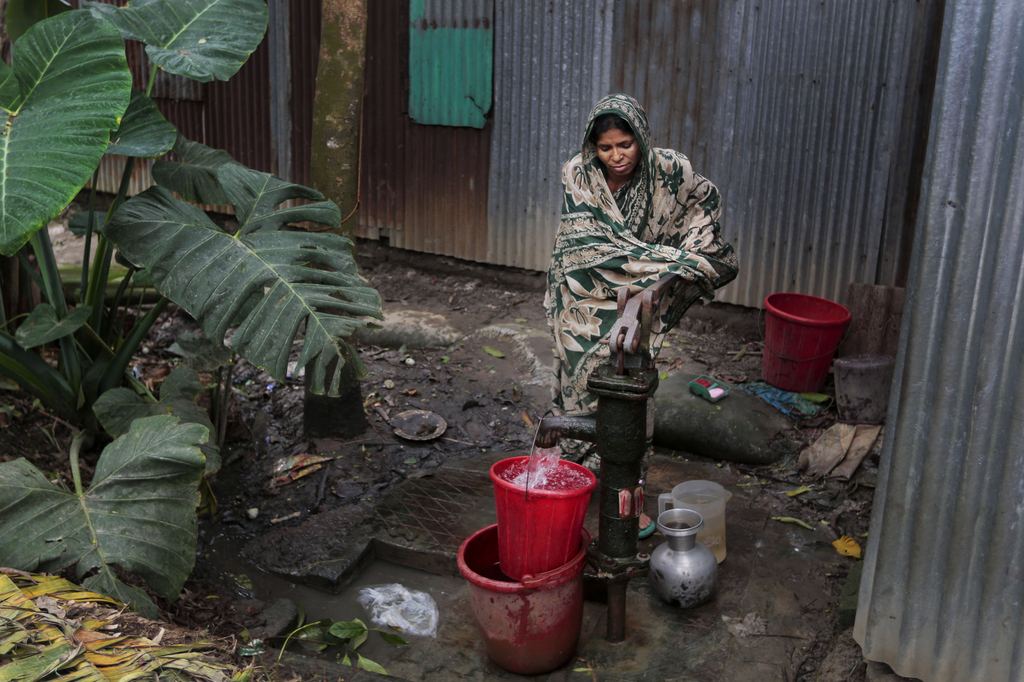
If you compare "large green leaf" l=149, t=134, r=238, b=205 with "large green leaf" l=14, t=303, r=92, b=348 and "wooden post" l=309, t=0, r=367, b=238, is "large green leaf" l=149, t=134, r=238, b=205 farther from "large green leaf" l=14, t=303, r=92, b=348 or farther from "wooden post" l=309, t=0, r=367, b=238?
"large green leaf" l=14, t=303, r=92, b=348

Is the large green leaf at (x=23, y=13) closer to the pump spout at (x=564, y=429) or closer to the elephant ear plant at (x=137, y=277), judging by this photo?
the elephant ear plant at (x=137, y=277)

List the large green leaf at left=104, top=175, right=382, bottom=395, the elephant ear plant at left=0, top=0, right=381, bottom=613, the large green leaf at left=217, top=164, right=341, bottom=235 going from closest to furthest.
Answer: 1. the elephant ear plant at left=0, top=0, right=381, bottom=613
2. the large green leaf at left=104, top=175, right=382, bottom=395
3. the large green leaf at left=217, top=164, right=341, bottom=235

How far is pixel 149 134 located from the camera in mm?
3729

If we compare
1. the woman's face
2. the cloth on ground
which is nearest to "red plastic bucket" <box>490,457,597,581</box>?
the woman's face

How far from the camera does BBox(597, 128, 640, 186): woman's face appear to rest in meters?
3.57

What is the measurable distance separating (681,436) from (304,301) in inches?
100

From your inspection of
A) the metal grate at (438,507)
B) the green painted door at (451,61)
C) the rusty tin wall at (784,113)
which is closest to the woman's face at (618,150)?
the metal grate at (438,507)

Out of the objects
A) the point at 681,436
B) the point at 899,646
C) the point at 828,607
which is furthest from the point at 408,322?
the point at 899,646

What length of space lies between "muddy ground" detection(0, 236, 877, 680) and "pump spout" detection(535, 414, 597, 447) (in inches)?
47.7

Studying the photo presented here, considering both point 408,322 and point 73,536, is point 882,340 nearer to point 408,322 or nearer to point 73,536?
point 408,322

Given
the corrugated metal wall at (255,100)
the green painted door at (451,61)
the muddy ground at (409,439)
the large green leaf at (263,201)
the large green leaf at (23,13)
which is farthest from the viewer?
the corrugated metal wall at (255,100)

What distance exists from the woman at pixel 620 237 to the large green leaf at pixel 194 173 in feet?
5.92

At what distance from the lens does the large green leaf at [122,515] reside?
2938 millimetres

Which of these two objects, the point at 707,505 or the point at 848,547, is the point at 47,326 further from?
the point at 848,547
